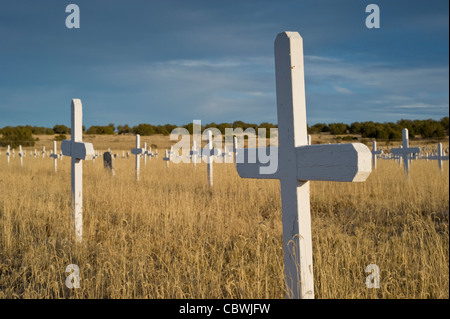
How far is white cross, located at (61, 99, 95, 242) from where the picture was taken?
17.5 ft

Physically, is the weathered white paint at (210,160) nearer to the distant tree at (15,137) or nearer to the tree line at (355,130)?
the tree line at (355,130)

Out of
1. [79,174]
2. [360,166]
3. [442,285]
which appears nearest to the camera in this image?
[360,166]

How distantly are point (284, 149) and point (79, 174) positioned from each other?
→ 14.4 feet

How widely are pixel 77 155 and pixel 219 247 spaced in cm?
260

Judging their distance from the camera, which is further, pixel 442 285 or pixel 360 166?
pixel 442 285

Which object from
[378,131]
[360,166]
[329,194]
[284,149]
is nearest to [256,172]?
[284,149]

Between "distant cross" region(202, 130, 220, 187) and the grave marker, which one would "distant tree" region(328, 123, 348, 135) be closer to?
the grave marker

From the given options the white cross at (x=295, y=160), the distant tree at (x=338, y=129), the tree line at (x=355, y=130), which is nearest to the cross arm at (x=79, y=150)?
the white cross at (x=295, y=160)

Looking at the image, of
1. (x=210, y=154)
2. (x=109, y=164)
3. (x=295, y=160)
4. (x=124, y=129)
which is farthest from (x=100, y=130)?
(x=295, y=160)

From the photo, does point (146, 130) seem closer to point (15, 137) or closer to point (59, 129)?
point (59, 129)

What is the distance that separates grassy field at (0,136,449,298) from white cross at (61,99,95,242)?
8.0 inches

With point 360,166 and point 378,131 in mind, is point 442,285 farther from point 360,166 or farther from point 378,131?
point 378,131

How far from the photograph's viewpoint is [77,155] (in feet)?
18.1
